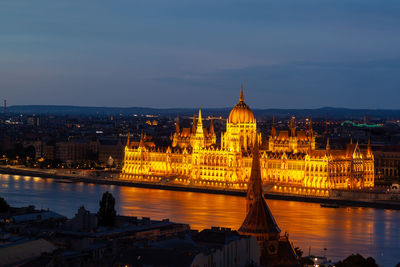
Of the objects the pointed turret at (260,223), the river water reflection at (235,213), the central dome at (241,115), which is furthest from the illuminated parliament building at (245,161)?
the pointed turret at (260,223)

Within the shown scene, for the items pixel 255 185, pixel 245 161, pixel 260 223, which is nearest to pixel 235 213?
pixel 245 161

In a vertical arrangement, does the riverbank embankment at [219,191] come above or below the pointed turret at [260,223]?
below

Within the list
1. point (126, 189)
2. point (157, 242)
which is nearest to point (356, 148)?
point (126, 189)

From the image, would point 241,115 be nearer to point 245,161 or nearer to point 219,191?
point 245,161

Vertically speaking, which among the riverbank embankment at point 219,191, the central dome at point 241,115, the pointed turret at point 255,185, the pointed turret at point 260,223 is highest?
the central dome at point 241,115

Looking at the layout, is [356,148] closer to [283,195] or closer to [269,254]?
[283,195]

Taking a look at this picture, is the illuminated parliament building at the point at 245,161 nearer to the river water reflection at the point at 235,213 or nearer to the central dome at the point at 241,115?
the central dome at the point at 241,115
